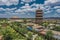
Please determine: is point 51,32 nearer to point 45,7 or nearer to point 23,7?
point 45,7

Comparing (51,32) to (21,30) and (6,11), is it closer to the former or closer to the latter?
(21,30)

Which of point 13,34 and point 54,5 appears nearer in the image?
point 13,34

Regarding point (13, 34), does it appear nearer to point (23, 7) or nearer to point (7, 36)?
point (7, 36)

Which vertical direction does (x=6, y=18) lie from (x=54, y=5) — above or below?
below

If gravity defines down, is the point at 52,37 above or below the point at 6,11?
below

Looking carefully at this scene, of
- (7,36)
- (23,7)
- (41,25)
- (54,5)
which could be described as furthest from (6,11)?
(54,5)

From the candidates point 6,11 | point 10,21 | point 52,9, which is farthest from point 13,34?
point 52,9

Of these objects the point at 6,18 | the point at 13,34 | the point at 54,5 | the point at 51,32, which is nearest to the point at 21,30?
the point at 13,34

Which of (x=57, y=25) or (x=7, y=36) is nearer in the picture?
(x=7, y=36)

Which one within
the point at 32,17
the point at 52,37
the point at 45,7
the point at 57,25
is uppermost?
the point at 45,7
